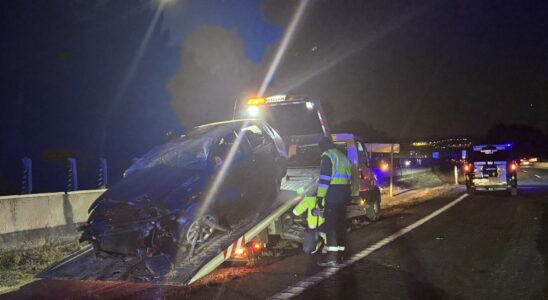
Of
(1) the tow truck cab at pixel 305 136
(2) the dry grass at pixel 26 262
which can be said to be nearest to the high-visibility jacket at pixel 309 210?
(1) the tow truck cab at pixel 305 136

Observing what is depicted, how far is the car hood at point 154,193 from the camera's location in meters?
6.55

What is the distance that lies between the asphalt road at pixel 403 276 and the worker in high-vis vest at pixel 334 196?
0.43 meters

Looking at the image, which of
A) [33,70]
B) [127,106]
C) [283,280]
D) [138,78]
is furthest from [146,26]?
[283,280]

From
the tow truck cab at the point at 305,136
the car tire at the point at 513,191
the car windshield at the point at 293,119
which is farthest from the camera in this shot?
the car tire at the point at 513,191

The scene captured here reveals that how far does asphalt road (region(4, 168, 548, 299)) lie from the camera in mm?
6060

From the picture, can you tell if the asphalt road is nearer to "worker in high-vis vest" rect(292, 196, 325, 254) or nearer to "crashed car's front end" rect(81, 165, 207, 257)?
"worker in high-vis vest" rect(292, 196, 325, 254)

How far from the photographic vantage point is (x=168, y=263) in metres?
6.28

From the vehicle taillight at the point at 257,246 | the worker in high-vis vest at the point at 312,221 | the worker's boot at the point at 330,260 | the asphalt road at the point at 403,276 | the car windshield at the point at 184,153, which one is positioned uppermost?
the car windshield at the point at 184,153

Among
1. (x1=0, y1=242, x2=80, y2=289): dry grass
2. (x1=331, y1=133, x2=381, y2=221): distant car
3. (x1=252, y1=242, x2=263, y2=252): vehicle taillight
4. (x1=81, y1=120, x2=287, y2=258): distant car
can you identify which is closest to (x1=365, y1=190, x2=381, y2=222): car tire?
(x1=331, y1=133, x2=381, y2=221): distant car

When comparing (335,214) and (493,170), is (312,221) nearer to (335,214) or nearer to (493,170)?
(335,214)

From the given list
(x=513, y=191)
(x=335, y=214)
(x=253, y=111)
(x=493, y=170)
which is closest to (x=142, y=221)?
(x=335, y=214)

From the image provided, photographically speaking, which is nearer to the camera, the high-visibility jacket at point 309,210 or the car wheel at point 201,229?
the car wheel at point 201,229

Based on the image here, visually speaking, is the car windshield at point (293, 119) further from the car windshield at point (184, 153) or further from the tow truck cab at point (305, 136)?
the car windshield at point (184, 153)

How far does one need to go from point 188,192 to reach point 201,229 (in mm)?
532
